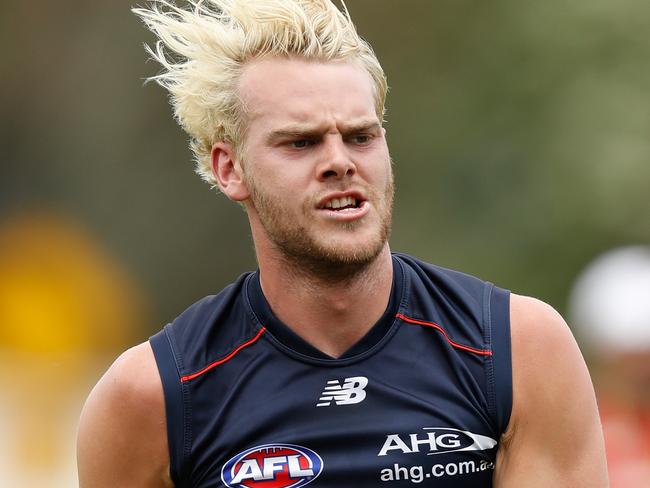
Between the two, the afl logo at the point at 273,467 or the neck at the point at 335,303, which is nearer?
the afl logo at the point at 273,467

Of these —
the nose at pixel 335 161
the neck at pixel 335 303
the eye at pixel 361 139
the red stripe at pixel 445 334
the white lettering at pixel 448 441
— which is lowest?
the white lettering at pixel 448 441

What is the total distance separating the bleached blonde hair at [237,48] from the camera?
4.48 meters

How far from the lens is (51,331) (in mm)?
16109

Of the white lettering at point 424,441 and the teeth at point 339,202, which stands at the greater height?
the teeth at point 339,202

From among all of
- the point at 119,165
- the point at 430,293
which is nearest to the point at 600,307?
the point at 430,293

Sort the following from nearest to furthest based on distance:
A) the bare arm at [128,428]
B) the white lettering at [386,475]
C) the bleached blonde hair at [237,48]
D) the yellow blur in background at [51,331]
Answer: the white lettering at [386,475] → the bare arm at [128,428] → the bleached blonde hair at [237,48] → the yellow blur in background at [51,331]

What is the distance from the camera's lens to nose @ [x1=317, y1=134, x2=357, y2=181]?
13.8 ft

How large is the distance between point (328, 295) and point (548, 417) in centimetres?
78

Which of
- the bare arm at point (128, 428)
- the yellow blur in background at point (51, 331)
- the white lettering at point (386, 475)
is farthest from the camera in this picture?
the yellow blur in background at point (51, 331)

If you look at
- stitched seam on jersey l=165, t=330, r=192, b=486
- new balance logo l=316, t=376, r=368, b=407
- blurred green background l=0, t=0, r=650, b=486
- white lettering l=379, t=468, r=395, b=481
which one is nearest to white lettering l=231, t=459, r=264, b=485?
stitched seam on jersey l=165, t=330, r=192, b=486

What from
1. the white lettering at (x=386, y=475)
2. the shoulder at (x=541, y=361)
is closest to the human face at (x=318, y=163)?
the shoulder at (x=541, y=361)

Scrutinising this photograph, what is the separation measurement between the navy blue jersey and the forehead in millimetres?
628

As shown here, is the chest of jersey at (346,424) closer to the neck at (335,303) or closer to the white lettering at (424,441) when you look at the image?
the white lettering at (424,441)

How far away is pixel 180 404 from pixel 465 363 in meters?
0.88
